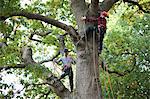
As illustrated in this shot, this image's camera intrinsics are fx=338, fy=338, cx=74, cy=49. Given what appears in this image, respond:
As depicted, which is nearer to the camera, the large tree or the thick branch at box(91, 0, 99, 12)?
the thick branch at box(91, 0, 99, 12)

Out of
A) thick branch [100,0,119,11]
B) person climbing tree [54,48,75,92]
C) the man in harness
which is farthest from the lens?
person climbing tree [54,48,75,92]

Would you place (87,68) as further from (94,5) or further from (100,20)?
(94,5)

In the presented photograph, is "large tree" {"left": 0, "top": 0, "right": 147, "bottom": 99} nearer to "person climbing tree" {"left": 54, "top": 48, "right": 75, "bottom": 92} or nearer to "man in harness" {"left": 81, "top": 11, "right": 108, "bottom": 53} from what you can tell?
"man in harness" {"left": 81, "top": 11, "right": 108, "bottom": 53}

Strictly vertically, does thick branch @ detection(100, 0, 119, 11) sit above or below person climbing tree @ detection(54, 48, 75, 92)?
above

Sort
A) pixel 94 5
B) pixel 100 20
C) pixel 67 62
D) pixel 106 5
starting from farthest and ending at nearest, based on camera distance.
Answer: pixel 67 62
pixel 106 5
pixel 100 20
pixel 94 5

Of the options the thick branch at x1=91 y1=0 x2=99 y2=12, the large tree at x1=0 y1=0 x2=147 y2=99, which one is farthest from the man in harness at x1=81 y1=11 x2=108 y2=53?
the thick branch at x1=91 y1=0 x2=99 y2=12

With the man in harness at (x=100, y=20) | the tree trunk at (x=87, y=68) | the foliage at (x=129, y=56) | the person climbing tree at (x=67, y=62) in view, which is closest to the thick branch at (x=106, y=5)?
the man in harness at (x=100, y=20)

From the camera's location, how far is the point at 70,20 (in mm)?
10281

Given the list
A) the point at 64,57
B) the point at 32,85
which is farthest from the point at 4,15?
the point at 32,85

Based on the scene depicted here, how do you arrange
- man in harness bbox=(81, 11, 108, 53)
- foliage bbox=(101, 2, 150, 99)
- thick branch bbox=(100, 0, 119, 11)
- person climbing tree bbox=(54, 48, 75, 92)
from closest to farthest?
man in harness bbox=(81, 11, 108, 53) < thick branch bbox=(100, 0, 119, 11) < person climbing tree bbox=(54, 48, 75, 92) < foliage bbox=(101, 2, 150, 99)

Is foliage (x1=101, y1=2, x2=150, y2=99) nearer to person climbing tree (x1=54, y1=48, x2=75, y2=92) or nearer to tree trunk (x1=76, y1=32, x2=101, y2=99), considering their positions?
person climbing tree (x1=54, y1=48, x2=75, y2=92)

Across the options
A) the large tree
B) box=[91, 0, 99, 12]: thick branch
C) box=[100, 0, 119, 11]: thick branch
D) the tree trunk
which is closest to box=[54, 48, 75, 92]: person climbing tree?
the large tree

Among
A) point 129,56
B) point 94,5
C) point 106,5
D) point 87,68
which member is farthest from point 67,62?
point 129,56

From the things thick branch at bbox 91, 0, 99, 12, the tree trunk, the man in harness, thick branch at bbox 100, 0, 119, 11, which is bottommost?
the tree trunk
